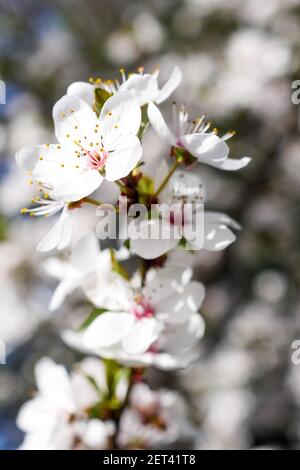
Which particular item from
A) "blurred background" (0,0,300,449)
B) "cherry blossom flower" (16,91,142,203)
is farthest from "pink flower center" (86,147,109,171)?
"blurred background" (0,0,300,449)

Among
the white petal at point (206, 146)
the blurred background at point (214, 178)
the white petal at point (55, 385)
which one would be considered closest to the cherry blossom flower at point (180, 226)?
the white petal at point (206, 146)

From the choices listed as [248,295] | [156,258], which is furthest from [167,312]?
[248,295]

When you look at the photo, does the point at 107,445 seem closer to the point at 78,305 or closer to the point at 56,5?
the point at 78,305

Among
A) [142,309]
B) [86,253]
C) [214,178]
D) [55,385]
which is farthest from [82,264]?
[214,178]

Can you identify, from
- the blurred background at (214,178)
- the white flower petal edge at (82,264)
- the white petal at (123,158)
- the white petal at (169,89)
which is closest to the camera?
the white petal at (123,158)

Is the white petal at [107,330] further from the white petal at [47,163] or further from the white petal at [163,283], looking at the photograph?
the white petal at [47,163]

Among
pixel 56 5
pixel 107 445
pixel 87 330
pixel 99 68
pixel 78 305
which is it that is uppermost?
pixel 56 5

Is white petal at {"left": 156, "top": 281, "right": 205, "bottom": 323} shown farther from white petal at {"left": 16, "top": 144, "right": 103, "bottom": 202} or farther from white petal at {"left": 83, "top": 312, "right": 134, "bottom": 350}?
white petal at {"left": 16, "top": 144, "right": 103, "bottom": 202}
